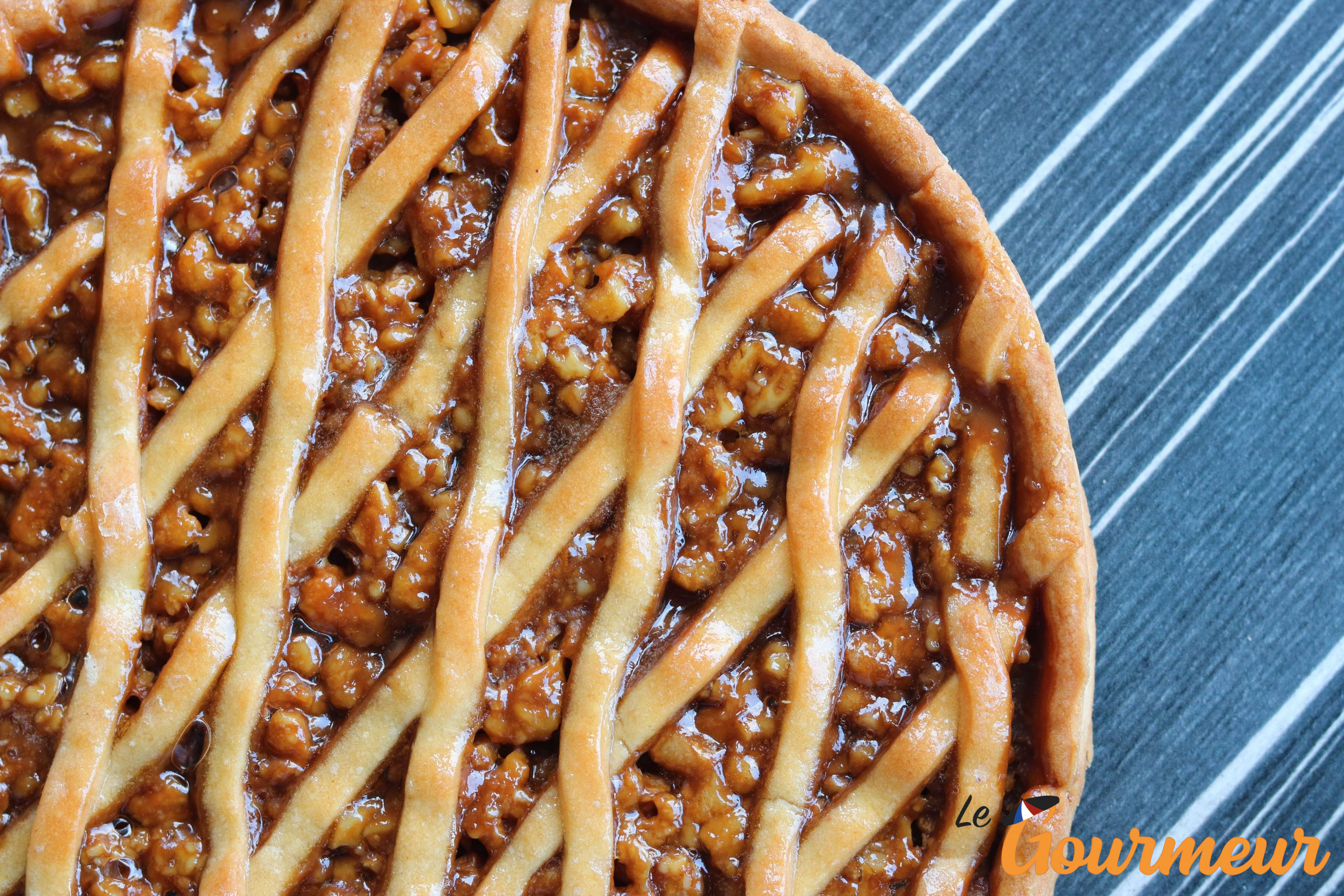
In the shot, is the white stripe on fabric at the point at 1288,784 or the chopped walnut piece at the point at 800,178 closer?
the chopped walnut piece at the point at 800,178

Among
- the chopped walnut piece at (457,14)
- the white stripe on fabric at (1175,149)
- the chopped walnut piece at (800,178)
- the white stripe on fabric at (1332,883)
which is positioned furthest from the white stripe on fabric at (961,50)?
the white stripe on fabric at (1332,883)

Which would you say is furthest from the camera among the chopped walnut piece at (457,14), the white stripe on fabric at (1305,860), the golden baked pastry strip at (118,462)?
the white stripe on fabric at (1305,860)

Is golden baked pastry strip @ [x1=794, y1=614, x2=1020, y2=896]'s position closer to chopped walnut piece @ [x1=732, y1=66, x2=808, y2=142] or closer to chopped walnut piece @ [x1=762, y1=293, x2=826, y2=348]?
chopped walnut piece @ [x1=762, y1=293, x2=826, y2=348]

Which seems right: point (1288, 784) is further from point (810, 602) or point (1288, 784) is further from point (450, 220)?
point (450, 220)

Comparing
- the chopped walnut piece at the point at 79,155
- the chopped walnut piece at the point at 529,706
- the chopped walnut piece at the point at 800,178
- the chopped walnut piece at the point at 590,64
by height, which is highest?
the chopped walnut piece at the point at 800,178

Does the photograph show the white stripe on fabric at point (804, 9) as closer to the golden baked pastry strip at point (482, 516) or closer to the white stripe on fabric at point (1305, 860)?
the golden baked pastry strip at point (482, 516)

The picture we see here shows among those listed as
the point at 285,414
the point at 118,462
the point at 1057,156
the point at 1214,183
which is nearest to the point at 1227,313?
the point at 1214,183

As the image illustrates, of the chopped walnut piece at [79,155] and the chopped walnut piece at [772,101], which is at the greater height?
the chopped walnut piece at [772,101]

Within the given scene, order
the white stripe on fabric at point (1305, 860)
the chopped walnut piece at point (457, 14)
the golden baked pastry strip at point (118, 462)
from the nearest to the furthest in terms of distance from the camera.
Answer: the golden baked pastry strip at point (118, 462) < the chopped walnut piece at point (457, 14) < the white stripe on fabric at point (1305, 860)
